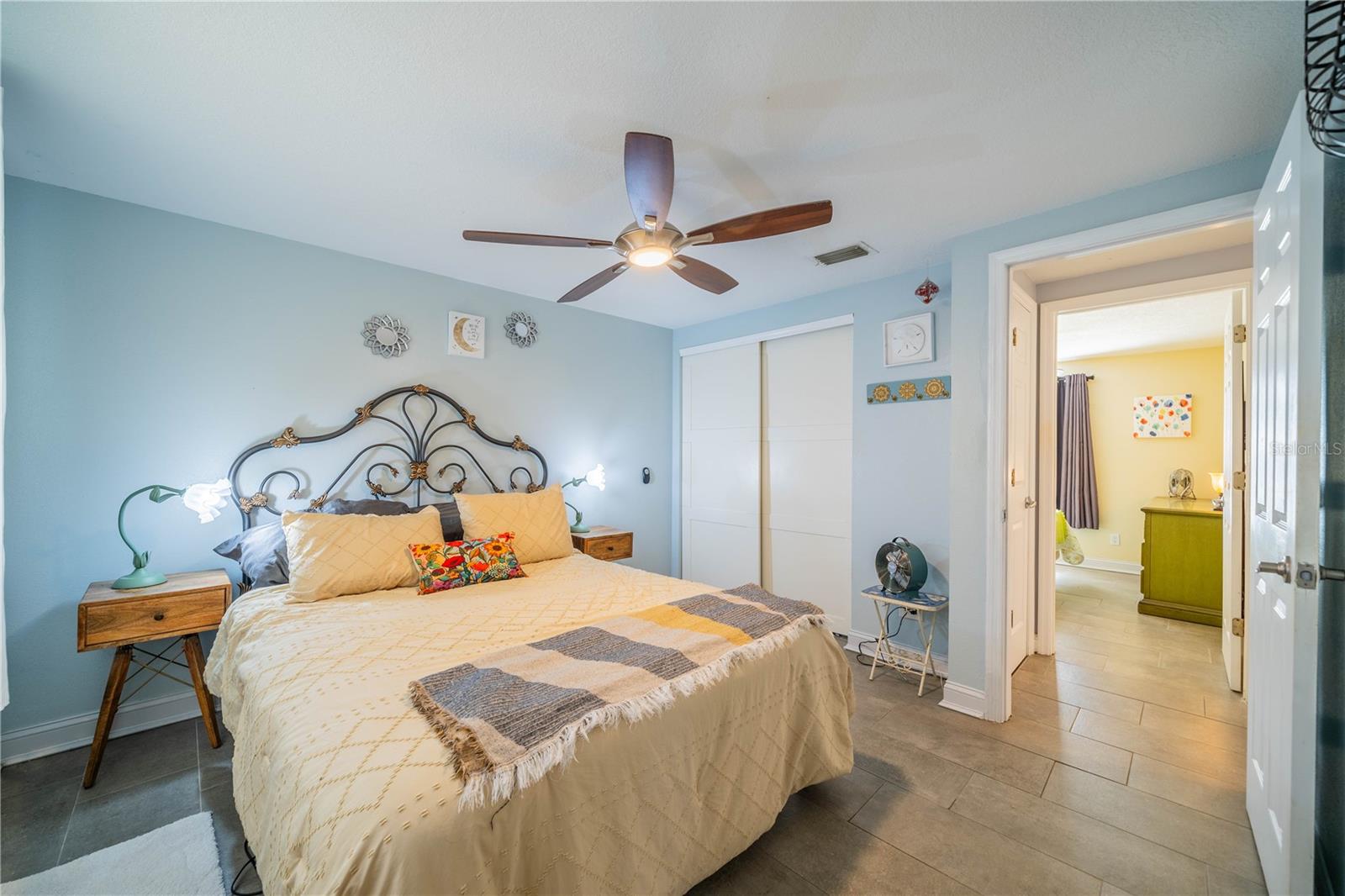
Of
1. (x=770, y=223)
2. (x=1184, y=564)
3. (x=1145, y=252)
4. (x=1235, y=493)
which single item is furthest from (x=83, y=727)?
(x=1184, y=564)

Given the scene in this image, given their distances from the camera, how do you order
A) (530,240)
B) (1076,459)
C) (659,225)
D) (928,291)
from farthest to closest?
(1076,459), (928,291), (530,240), (659,225)

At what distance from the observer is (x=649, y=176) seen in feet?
5.57

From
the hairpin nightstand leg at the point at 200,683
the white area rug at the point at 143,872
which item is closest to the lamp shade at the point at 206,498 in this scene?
the hairpin nightstand leg at the point at 200,683

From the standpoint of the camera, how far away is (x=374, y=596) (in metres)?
2.38

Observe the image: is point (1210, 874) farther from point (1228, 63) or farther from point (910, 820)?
point (1228, 63)

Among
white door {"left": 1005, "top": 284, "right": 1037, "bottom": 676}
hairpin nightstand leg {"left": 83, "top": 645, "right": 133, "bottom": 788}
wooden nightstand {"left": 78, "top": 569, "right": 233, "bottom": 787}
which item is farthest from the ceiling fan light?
hairpin nightstand leg {"left": 83, "top": 645, "right": 133, "bottom": 788}

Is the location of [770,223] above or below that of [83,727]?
above

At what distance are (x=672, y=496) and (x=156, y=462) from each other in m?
3.45

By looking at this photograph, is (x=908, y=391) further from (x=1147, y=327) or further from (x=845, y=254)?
(x=1147, y=327)

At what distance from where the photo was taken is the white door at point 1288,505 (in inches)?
51.4

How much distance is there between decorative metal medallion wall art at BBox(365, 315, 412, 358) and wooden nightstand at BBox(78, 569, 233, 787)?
1.45 meters

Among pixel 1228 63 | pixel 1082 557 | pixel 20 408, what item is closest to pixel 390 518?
pixel 20 408

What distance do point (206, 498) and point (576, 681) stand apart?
7.19ft

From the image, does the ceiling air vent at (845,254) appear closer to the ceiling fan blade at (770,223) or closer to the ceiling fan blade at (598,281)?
the ceiling fan blade at (770,223)
